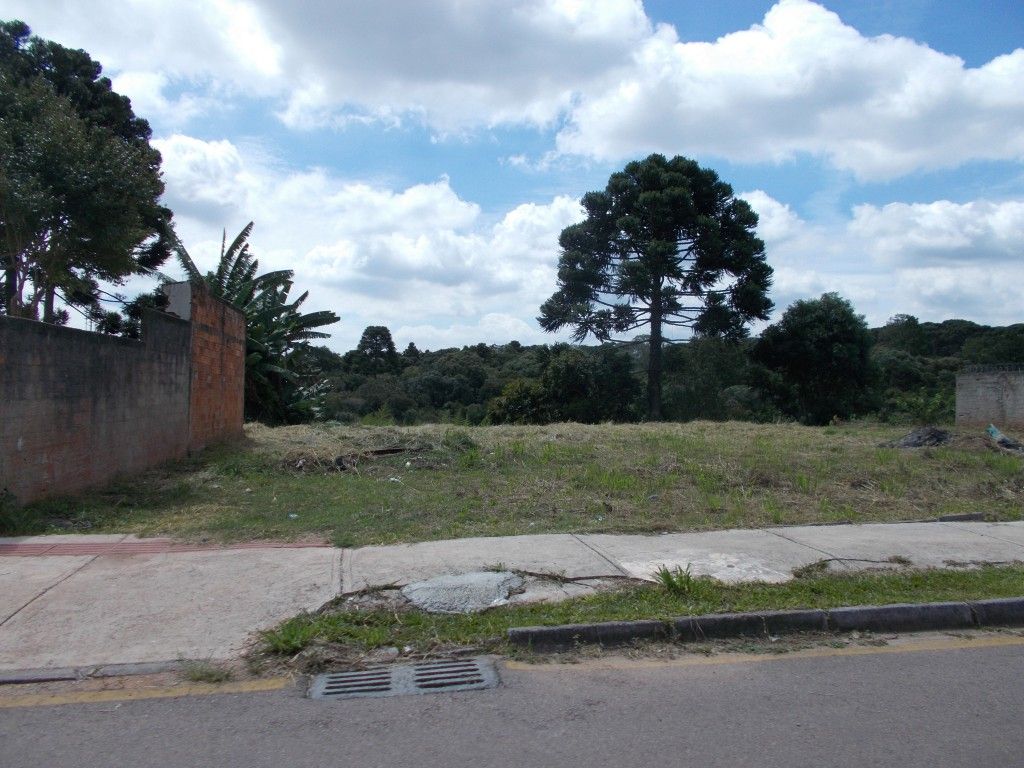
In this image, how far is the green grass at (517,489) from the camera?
9.04 meters

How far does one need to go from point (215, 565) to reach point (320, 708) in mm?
3005

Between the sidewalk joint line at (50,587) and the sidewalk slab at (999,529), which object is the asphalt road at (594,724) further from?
the sidewalk slab at (999,529)

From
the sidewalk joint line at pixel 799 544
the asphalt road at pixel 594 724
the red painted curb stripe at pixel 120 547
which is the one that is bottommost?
the asphalt road at pixel 594 724

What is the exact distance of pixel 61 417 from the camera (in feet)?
32.6

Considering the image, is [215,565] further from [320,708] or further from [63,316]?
[63,316]

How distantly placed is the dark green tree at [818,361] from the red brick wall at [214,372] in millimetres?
25957

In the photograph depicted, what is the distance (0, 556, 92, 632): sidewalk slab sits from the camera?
618 centimetres

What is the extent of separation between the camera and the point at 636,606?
20.3ft

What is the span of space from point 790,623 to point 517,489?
5463mm

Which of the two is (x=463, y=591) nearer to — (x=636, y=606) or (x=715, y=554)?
(x=636, y=606)

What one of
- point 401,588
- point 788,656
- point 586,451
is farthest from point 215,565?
point 586,451

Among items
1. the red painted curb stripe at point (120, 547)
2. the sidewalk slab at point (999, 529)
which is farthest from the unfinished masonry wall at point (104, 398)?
the sidewalk slab at point (999, 529)

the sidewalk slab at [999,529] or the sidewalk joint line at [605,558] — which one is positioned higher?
the sidewalk slab at [999,529]

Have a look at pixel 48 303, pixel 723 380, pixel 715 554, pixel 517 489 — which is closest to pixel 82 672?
pixel 715 554
